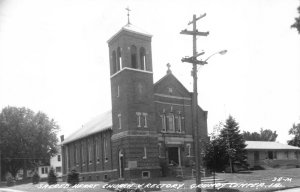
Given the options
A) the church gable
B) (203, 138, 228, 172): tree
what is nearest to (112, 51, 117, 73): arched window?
the church gable

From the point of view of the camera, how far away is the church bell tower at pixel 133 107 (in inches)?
1421

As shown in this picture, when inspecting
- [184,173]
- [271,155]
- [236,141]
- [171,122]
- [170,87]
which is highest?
[170,87]

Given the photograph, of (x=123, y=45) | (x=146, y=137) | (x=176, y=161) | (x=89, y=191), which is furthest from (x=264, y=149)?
(x=89, y=191)

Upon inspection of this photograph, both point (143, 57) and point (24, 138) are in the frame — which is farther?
point (24, 138)

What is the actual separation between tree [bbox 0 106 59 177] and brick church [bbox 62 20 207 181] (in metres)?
29.5

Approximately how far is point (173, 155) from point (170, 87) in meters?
6.82

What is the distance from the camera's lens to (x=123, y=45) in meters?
37.2

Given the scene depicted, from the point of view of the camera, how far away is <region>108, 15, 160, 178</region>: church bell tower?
118 ft

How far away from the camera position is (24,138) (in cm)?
6906

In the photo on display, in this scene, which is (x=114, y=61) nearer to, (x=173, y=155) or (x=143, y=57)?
(x=143, y=57)

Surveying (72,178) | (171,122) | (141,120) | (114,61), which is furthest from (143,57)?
(72,178)

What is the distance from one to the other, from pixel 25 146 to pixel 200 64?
55.1 meters

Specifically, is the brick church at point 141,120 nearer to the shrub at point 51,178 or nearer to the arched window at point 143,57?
the arched window at point 143,57

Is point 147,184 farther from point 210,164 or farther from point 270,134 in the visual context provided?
point 270,134
